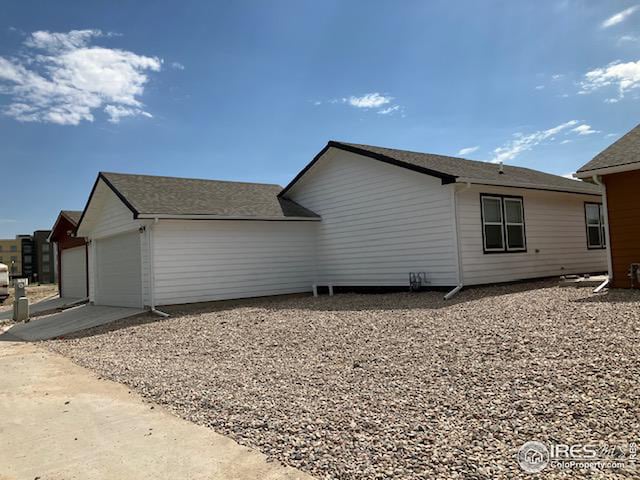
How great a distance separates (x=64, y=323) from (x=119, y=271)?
2774 mm

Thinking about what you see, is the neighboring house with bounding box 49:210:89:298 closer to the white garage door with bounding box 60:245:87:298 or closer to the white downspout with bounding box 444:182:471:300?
the white garage door with bounding box 60:245:87:298

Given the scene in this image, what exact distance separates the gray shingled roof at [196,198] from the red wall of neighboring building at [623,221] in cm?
870

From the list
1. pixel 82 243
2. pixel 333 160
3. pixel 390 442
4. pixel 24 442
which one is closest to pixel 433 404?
pixel 390 442

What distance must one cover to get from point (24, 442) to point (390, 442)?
336cm

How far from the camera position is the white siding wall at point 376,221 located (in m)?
12.5

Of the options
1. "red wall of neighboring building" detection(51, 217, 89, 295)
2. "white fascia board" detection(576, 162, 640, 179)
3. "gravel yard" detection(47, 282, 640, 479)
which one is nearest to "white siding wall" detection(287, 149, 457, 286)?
"gravel yard" detection(47, 282, 640, 479)

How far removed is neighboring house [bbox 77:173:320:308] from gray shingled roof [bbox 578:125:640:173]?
8346 millimetres

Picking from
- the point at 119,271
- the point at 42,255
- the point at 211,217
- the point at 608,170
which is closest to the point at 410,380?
the point at 608,170

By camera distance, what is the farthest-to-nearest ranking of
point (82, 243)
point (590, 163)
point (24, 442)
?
1. point (82, 243)
2. point (590, 163)
3. point (24, 442)

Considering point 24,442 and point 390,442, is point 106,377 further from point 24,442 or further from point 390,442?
point 390,442

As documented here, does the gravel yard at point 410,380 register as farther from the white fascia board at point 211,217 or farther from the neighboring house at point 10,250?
the neighboring house at point 10,250

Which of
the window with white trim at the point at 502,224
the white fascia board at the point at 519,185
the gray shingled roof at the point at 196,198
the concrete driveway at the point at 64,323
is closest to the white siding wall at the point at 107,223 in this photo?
the gray shingled roof at the point at 196,198

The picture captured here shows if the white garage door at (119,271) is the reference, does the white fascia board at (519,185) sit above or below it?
above

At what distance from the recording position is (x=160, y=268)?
13.5 meters
